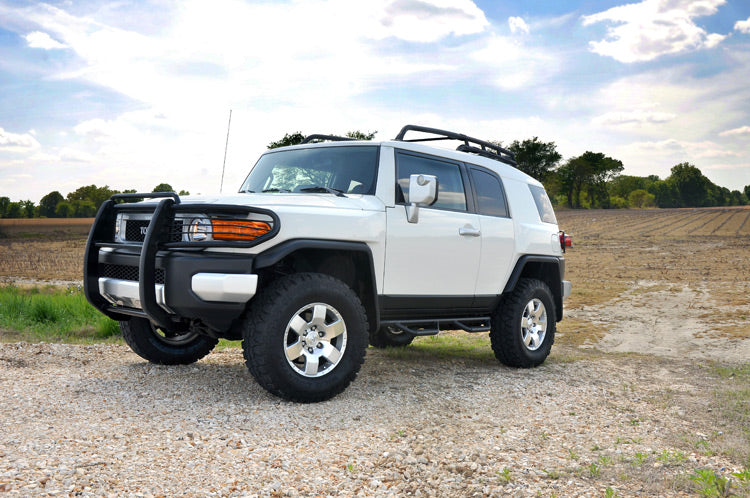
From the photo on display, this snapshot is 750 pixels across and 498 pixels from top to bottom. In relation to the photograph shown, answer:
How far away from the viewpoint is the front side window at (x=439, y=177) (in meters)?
5.96

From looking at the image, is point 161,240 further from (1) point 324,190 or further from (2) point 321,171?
(2) point 321,171

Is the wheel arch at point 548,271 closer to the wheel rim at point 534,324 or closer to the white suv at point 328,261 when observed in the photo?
the white suv at point 328,261

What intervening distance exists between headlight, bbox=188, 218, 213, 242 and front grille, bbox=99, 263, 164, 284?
0.38 meters

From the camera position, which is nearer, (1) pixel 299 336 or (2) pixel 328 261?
(1) pixel 299 336

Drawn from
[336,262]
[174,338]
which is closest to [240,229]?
[336,262]

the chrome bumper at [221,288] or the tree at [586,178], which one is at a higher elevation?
the tree at [586,178]

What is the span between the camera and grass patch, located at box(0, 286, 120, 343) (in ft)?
30.2

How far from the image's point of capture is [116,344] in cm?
816

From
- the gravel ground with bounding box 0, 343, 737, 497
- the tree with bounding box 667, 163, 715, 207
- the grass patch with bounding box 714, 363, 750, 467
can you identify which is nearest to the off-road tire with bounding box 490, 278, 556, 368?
the gravel ground with bounding box 0, 343, 737, 497

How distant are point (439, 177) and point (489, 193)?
835 mm

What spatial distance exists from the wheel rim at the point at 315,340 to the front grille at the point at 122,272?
1072 mm

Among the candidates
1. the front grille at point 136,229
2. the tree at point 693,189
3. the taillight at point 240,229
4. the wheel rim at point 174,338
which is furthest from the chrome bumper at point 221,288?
the tree at point 693,189

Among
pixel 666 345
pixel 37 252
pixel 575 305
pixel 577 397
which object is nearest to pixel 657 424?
pixel 577 397

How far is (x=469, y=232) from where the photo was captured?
6473mm
